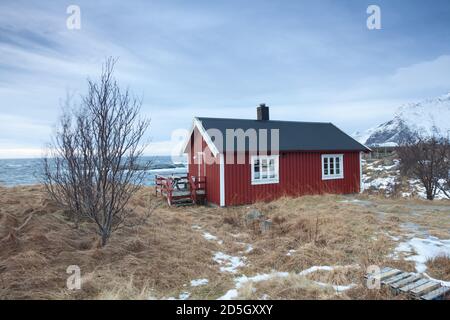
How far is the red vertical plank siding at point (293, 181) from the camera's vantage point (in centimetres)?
1214

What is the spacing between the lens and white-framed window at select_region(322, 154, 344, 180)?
47.3 ft

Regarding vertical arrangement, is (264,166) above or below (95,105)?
below

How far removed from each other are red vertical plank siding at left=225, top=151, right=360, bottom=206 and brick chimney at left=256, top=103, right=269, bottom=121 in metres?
3.68

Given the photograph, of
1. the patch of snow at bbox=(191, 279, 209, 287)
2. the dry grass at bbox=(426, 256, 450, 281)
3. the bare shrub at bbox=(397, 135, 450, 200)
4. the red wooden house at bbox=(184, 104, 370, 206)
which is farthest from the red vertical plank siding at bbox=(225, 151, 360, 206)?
the dry grass at bbox=(426, 256, 450, 281)

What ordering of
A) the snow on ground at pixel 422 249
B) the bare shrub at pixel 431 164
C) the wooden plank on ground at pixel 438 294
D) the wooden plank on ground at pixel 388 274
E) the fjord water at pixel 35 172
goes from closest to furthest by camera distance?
1. the wooden plank on ground at pixel 438 294
2. the wooden plank on ground at pixel 388 274
3. the snow on ground at pixel 422 249
4. the fjord water at pixel 35 172
5. the bare shrub at pixel 431 164

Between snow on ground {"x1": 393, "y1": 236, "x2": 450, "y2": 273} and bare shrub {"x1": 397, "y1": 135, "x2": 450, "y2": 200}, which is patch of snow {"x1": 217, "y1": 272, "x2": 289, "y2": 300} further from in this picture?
bare shrub {"x1": 397, "y1": 135, "x2": 450, "y2": 200}

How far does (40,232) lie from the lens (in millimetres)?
5578

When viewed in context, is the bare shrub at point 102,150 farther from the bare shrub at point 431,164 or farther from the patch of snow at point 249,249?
the bare shrub at point 431,164

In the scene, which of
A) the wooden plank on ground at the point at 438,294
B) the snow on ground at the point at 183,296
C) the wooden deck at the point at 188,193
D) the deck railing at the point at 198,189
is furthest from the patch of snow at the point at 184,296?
the deck railing at the point at 198,189

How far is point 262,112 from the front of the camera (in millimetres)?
16031

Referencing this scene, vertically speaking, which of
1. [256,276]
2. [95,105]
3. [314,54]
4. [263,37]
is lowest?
[256,276]
